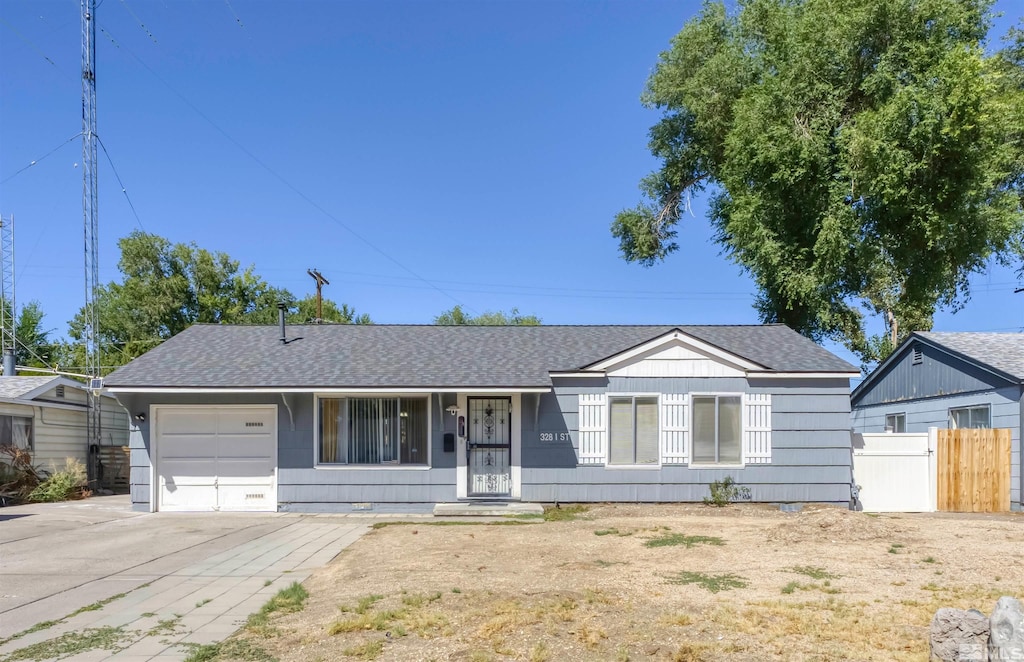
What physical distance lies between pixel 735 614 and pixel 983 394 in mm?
13104

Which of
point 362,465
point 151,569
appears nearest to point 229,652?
point 151,569

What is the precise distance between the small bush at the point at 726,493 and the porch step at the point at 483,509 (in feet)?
11.2

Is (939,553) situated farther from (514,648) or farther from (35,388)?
(35,388)

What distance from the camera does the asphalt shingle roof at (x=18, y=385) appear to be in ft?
58.5

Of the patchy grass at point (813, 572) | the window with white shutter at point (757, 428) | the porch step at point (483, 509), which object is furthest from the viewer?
the window with white shutter at point (757, 428)

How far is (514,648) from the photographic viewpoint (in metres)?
5.55

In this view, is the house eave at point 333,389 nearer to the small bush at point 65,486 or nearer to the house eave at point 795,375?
the house eave at point 795,375

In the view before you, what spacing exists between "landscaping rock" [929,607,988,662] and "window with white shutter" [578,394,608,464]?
926cm

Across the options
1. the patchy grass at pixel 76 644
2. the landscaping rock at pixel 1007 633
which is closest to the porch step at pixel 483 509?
the patchy grass at pixel 76 644

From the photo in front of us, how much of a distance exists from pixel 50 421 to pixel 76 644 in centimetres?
1589

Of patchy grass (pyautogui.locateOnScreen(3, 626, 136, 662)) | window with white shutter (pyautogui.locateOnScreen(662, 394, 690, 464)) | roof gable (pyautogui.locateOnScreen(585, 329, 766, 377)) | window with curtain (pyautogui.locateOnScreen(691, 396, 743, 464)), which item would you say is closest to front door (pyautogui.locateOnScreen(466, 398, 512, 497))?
roof gable (pyautogui.locateOnScreen(585, 329, 766, 377))

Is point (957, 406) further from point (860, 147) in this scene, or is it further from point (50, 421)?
point (50, 421)

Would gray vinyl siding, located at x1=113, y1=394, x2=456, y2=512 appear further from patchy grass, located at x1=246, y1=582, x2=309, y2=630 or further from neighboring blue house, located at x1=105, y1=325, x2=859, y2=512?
patchy grass, located at x1=246, y1=582, x2=309, y2=630

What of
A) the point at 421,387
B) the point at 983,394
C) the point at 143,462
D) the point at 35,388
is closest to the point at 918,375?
the point at 983,394
